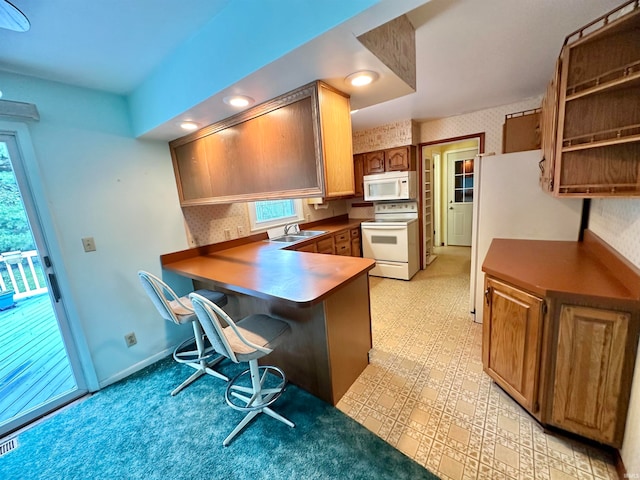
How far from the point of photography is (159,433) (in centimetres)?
162

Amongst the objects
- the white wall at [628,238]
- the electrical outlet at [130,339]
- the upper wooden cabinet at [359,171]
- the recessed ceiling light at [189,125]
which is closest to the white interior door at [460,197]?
the upper wooden cabinet at [359,171]

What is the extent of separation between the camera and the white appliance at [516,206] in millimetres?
2088

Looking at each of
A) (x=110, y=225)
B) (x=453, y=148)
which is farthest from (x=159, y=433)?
(x=453, y=148)

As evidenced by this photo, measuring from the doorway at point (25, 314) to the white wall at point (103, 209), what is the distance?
0.32ft

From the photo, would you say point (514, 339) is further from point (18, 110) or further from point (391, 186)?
point (18, 110)

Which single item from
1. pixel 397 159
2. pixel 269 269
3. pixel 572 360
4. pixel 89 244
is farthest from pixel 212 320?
pixel 397 159

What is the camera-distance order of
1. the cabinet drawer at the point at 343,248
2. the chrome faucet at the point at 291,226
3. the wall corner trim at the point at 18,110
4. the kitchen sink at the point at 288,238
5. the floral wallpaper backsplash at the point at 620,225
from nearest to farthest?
the floral wallpaper backsplash at the point at 620,225 → the wall corner trim at the point at 18,110 → the kitchen sink at the point at 288,238 → the chrome faucet at the point at 291,226 → the cabinet drawer at the point at 343,248

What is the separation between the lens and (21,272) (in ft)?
6.21

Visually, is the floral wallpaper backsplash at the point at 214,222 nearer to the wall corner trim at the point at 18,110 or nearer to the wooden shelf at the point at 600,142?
the wall corner trim at the point at 18,110

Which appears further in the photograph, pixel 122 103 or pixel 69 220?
pixel 122 103

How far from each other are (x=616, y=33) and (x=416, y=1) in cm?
114

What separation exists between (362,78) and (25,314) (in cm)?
331

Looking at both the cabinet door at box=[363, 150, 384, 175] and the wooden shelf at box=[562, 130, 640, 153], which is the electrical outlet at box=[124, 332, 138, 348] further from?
the cabinet door at box=[363, 150, 384, 175]

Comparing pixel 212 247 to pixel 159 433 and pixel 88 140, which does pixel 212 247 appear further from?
pixel 159 433
